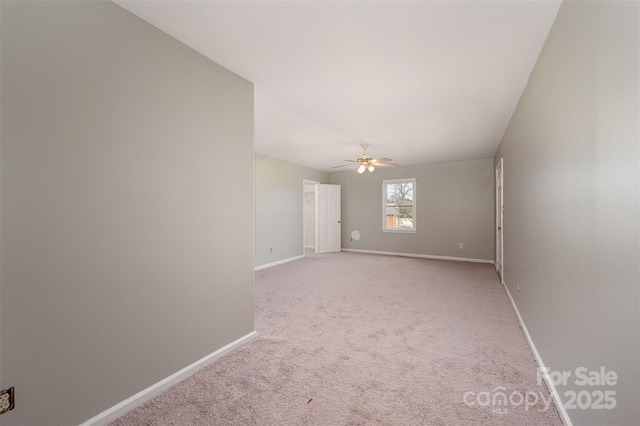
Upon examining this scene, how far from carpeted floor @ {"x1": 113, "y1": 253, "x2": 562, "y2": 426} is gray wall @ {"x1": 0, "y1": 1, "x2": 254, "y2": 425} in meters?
0.39

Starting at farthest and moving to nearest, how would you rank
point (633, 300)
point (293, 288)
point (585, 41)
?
point (293, 288), point (585, 41), point (633, 300)

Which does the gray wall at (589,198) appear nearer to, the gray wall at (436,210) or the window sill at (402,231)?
the gray wall at (436,210)

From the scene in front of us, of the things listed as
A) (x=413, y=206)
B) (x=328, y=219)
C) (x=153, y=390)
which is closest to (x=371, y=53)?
(x=153, y=390)

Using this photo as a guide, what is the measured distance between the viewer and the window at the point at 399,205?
24.9ft

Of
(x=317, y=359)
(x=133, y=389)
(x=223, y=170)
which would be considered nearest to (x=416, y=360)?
(x=317, y=359)

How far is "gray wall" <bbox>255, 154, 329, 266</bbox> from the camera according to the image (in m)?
6.08

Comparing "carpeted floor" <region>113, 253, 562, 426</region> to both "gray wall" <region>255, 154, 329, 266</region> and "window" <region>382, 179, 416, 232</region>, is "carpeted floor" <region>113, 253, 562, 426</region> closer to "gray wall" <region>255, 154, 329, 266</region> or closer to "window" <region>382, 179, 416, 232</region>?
"gray wall" <region>255, 154, 329, 266</region>

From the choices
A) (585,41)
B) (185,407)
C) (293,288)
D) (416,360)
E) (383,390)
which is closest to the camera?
(585,41)

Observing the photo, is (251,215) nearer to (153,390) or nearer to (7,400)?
(153,390)

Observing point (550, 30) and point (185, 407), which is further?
point (550, 30)

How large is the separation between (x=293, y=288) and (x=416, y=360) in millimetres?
2514

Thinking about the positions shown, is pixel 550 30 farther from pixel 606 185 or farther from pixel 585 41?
pixel 606 185

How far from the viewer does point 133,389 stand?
69.1 inches

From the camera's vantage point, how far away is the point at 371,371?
2.11 metres
